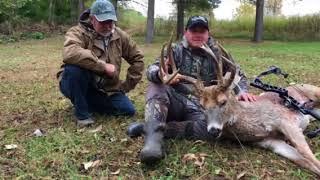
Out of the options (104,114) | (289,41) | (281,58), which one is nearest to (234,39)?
(289,41)

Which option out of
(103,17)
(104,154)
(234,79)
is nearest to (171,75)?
(234,79)

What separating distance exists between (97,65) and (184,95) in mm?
1039

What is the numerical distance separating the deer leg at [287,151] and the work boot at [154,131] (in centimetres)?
96

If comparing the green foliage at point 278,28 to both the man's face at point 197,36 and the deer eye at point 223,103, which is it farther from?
the deer eye at point 223,103

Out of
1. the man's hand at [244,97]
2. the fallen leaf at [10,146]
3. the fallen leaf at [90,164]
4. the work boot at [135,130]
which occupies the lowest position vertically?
the fallen leaf at [10,146]

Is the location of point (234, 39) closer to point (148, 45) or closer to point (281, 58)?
point (148, 45)

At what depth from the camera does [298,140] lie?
4.96 m

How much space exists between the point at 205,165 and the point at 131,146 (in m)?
0.93

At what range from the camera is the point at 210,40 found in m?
5.67

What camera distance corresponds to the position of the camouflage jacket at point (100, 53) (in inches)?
233

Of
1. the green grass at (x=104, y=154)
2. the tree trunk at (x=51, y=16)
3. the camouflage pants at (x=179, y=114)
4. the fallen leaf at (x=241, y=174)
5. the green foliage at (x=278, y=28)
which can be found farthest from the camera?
the tree trunk at (x=51, y=16)

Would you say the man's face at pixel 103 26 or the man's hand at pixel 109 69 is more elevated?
the man's face at pixel 103 26

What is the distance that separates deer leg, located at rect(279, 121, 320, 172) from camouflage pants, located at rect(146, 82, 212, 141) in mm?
734

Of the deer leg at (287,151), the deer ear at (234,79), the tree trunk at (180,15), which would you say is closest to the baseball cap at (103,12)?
the deer ear at (234,79)
